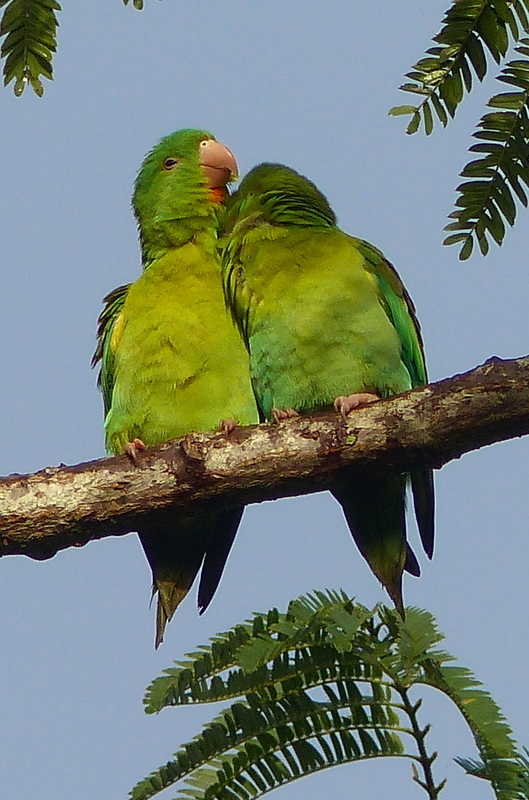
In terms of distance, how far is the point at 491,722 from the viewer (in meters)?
3.08

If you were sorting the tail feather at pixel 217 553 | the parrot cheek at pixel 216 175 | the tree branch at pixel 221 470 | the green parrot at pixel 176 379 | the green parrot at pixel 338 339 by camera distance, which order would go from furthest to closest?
1. the parrot cheek at pixel 216 175
2. the tail feather at pixel 217 553
3. the green parrot at pixel 176 379
4. the green parrot at pixel 338 339
5. the tree branch at pixel 221 470

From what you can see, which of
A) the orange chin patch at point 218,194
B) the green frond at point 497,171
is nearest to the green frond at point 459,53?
the green frond at point 497,171

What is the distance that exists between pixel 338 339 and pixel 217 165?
1485 millimetres

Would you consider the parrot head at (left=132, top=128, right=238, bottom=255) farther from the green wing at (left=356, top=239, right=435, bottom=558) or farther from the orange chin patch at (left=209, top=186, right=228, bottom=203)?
the green wing at (left=356, top=239, right=435, bottom=558)

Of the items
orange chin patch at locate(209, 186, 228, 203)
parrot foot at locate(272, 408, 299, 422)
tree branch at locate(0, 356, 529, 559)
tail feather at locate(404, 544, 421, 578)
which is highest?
orange chin patch at locate(209, 186, 228, 203)

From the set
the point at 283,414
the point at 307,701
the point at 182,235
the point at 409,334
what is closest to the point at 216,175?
the point at 182,235

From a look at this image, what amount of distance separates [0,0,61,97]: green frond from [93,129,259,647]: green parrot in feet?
5.14

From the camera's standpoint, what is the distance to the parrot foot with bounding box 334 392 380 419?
12.1ft

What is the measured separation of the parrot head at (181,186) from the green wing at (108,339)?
0.34m

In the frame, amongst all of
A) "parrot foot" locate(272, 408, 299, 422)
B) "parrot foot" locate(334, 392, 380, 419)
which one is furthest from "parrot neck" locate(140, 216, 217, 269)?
"parrot foot" locate(334, 392, 380, 419)

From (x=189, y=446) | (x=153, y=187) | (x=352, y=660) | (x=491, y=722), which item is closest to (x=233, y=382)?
(x=189, y=446)

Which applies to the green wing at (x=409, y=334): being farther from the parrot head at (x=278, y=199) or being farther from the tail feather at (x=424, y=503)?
the parrot head at (x=278, y=199)

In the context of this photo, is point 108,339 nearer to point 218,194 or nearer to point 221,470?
point 218,194

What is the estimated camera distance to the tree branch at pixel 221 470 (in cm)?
348
